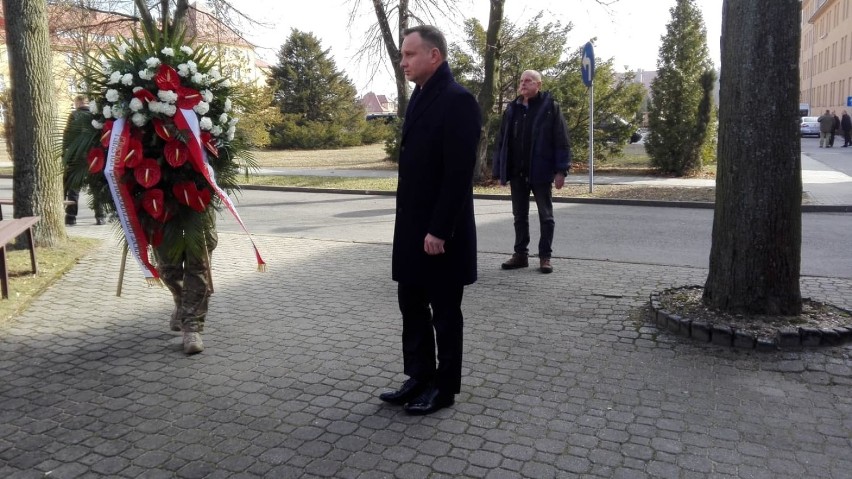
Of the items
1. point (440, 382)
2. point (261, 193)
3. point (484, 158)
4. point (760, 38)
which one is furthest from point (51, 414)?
point (484, 158)

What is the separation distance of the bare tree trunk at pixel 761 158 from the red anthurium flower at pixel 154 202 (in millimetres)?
4010

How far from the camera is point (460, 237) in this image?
392 cm

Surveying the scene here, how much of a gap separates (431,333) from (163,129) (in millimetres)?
2281

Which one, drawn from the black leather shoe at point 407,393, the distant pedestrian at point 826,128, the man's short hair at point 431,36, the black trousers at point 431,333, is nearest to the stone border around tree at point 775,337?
the black trousers at point 431,333

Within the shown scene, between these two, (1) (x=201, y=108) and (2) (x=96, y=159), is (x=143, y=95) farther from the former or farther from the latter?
(2) (x=96, y=159)

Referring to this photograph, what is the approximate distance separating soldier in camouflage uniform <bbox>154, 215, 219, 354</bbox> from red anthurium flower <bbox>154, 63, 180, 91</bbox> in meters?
0.91

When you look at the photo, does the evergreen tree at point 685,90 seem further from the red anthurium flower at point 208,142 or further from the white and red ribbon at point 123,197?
the white and red ribbon at point 123,197

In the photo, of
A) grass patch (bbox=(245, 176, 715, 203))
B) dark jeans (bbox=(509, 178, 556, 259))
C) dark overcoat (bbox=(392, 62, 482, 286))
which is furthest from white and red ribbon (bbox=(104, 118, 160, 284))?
grass patch (bbox=(245, 176, 715, 203))

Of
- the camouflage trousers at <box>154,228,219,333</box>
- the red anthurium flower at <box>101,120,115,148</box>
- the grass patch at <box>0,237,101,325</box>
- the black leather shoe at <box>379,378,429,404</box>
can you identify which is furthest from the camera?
the grass patch at <box>0,237,101,325</box>

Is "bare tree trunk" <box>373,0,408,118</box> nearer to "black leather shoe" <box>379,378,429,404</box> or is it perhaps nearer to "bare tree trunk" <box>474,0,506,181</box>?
"bare tree trunk" <box>474,0,506,181</box>

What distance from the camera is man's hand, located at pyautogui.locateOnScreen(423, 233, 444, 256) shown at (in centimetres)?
373

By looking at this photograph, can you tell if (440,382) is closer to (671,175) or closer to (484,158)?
(484,158)

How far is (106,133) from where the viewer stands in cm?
481

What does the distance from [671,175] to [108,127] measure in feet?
55.7
